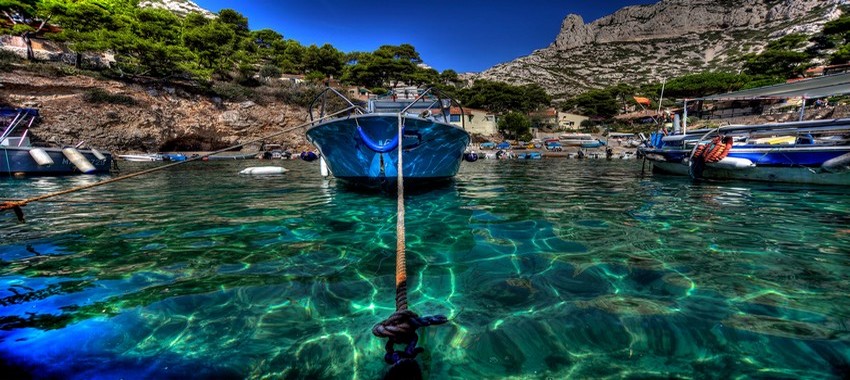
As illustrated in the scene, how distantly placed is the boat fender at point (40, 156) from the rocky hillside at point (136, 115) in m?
19.6

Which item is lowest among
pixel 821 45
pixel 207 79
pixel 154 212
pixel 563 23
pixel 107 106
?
pixel 154 212

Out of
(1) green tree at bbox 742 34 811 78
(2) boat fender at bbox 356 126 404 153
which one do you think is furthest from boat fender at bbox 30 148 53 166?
(1) green tree at bbox 742 34 811 78

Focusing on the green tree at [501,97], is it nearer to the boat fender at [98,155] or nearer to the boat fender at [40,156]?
the boat fender at [98,155]

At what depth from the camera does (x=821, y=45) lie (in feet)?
188

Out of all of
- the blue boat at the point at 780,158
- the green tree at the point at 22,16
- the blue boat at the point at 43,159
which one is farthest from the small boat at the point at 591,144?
the green tree at the point at 22,16

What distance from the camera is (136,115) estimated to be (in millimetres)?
31531

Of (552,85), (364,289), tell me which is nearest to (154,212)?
(364,289)

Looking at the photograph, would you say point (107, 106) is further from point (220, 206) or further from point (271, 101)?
point (220, 206)

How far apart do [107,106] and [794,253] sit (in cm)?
4300

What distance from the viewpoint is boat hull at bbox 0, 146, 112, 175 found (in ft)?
42.9

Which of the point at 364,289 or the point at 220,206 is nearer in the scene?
A: the point at 364,289

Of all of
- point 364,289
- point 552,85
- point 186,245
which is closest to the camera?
point 364,289

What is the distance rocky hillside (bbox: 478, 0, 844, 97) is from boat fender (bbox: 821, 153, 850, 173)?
8799 cm

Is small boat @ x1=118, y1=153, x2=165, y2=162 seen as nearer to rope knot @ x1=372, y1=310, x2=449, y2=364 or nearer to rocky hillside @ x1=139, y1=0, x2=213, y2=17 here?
rope knot @ x1=372, y1=310, x2=449, y2=364
